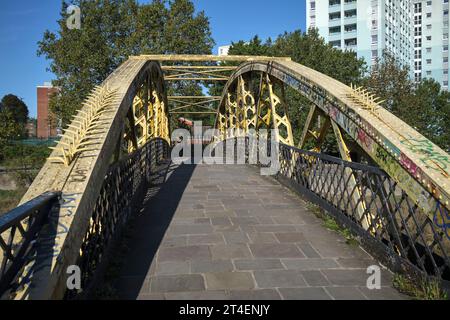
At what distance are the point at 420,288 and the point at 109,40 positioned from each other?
27129mm

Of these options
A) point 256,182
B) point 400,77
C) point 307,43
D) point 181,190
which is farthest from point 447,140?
point 181,190

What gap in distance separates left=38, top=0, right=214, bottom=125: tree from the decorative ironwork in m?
19.8

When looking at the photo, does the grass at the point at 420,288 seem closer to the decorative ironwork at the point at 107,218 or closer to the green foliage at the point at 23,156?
the decorative ironwork at the point at 107,218

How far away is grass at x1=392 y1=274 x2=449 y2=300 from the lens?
322cm

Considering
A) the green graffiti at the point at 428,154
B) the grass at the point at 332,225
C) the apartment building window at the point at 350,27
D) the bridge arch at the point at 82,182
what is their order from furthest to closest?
the apartment building window at the point at 350,27 < the grass at the point at 332,225 < the green graffiti at the point at 428,154 < the bridge arch at the point at 82,182

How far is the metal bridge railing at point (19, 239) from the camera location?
2.22 metres

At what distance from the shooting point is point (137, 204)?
6609 millimetres

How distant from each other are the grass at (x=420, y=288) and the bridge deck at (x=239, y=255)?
12cm

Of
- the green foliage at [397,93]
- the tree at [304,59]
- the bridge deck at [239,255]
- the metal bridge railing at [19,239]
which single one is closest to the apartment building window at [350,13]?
the tree at [304,59]

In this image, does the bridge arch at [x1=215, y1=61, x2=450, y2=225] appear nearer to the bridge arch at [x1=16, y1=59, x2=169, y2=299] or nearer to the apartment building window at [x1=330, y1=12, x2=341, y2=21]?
→ the bridge arch at [x1=16, y1=59, x2=169, y2=299]

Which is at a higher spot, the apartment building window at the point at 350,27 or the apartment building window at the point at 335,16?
the apartment building window at the point at 335,16

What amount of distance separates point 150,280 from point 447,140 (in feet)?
101

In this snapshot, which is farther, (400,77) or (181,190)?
(400,77)
